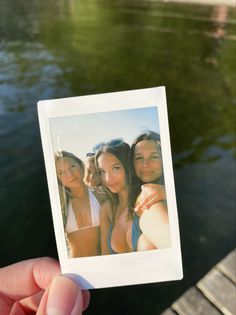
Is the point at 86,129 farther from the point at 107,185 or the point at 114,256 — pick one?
the point at 114,256

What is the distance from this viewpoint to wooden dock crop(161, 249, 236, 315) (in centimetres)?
187

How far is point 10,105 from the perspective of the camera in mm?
5691

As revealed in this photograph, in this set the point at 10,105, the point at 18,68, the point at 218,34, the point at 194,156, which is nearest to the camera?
the point at 194,156

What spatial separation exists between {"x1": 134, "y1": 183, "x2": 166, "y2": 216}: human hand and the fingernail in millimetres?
318

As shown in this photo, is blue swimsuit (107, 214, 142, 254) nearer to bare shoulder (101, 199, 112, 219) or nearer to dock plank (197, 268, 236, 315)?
bare shoulder (101, 199, 112, 219)

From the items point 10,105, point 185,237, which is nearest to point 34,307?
point 185,237

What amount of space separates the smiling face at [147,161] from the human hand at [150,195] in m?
0.02

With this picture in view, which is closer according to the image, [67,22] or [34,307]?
[34,307]

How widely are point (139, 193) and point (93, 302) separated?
2.48 meters

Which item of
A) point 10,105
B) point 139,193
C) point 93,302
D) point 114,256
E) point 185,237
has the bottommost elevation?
point 93,302

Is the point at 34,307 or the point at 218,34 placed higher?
the point at 218,34

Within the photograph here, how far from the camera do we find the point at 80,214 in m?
1.18

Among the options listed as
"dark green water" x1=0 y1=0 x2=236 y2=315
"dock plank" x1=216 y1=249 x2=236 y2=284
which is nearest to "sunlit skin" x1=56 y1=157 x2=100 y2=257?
"dock plank" x1=216 y1=249 x2=236 y2=284

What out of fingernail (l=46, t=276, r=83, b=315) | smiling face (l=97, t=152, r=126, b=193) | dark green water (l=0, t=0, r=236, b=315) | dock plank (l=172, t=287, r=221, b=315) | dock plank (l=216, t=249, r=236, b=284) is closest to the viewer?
fingernail (l=46, t=276, r=83, b=315)
